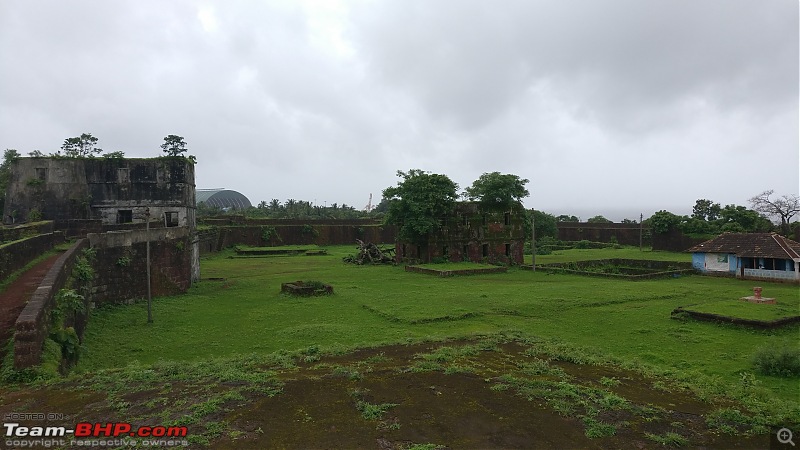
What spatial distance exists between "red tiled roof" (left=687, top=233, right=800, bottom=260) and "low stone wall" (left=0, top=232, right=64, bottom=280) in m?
29.4

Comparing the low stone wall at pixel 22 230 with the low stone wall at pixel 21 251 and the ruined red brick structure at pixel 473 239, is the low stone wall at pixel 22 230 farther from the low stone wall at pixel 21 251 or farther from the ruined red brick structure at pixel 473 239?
the ruined red brick structure at pixel 473 239

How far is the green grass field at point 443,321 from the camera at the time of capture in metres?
10.5

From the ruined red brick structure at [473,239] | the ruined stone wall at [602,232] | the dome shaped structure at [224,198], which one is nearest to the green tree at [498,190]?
the ruined red brick structure at [473,239]

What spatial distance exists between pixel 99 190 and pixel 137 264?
10368 millimetres

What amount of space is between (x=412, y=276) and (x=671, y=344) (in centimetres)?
1544

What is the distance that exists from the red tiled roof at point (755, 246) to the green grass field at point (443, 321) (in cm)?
190

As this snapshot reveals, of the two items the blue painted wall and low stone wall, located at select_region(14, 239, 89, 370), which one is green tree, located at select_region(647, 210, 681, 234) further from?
low stone wall, located at select_region(14, 239, 89, 370)

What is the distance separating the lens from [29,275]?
13.0m

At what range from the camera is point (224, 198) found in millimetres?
97750

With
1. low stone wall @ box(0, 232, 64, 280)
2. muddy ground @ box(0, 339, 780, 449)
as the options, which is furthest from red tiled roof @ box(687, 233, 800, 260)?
low stone wall @ box(0, 232, 64, 280)

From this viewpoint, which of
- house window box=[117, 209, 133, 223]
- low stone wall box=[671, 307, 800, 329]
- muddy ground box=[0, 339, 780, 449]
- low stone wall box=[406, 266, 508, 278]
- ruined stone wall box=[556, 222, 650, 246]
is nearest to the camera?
muddy ground box=[0, 339, 780, 449]

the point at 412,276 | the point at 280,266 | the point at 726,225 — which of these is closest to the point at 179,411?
the point at 412,276

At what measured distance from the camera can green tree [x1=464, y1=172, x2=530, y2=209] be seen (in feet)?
108

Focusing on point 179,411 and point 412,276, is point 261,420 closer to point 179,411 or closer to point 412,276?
point 179,411
